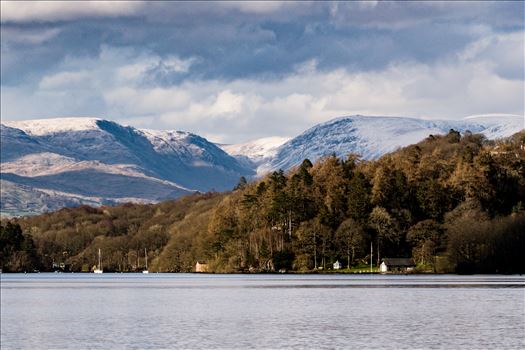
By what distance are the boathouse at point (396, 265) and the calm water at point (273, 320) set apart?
8416 cm

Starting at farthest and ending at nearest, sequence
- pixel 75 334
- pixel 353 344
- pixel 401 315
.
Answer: pixel 401 315 < pixel 75 334 < pixel 353 344

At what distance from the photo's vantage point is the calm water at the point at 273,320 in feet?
194

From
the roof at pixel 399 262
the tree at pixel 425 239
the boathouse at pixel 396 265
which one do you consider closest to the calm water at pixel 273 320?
the tree at pixel 425 239

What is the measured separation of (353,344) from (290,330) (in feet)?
31.3

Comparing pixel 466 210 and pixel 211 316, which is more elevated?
pixel 466 210

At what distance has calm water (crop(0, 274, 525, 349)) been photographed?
5928cm

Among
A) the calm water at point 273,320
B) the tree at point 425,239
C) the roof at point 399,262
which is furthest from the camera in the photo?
the roof at point 399,262

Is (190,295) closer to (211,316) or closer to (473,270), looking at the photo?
(211,316)

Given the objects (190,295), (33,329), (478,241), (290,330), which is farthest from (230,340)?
(478,241)

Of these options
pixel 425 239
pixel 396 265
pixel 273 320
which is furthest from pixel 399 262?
pixel 273 320

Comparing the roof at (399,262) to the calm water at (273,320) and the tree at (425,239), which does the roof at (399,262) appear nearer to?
the tree at (425,239)

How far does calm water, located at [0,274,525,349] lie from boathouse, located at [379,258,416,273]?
8416cm

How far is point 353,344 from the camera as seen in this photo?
189 ft

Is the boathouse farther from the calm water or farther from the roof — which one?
the calm water
